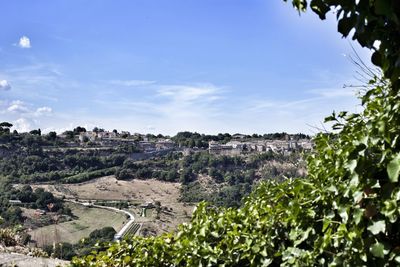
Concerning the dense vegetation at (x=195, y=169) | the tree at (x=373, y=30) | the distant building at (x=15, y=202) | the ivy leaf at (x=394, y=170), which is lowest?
the distant building at (x=15, y=202)

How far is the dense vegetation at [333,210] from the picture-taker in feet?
5.33

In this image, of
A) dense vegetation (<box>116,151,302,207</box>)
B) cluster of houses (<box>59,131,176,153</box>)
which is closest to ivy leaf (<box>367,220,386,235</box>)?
dense vegetation (<box>116,151,302,207</box>)

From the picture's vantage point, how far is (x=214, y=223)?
3.02 metres

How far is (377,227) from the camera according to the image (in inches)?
67.8

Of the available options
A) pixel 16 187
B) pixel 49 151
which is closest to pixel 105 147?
pixel 49 151

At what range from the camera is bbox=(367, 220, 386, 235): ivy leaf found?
1704 mm

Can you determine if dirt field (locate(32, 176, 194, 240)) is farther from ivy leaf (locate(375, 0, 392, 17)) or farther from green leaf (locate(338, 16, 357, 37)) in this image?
ivy leaf (locate(375, 0, 392, 17))

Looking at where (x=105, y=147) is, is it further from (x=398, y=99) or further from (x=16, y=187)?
(x=398, y=99)

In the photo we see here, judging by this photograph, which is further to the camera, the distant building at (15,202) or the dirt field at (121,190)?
the dirt field at (121,190)

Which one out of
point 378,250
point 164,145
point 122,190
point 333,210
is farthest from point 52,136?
point 378,250

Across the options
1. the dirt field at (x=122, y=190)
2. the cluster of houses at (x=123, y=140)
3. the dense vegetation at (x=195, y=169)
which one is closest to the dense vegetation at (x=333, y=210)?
the dense vegetation at (x=195, y=169)

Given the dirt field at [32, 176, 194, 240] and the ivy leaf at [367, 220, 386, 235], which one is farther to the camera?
the dirt field at [32, 176, 194, 240]

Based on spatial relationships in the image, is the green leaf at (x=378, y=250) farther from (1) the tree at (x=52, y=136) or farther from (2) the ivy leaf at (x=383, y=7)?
(1) the tree at (x=52, y=136)

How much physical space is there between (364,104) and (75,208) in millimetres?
53322
